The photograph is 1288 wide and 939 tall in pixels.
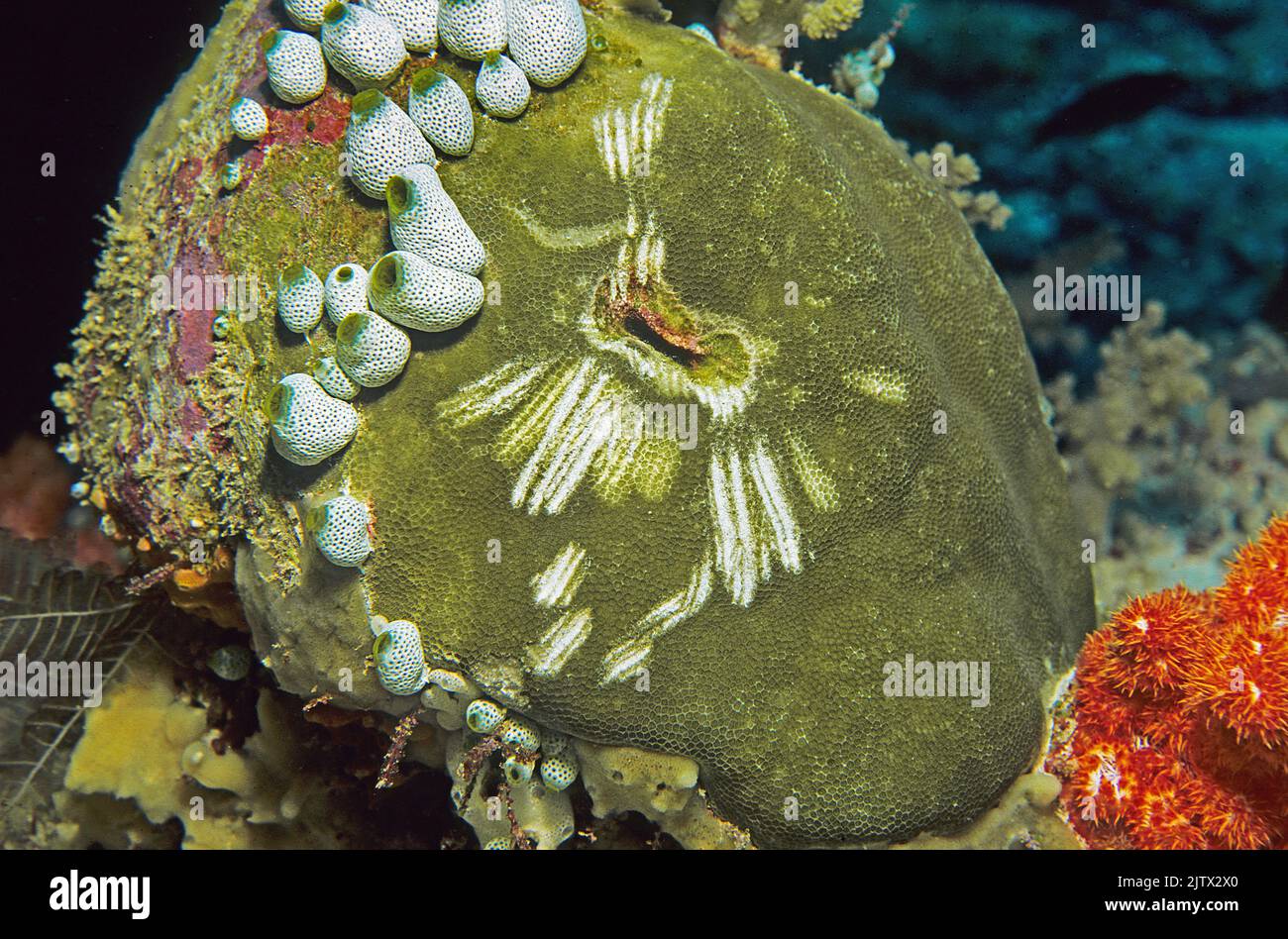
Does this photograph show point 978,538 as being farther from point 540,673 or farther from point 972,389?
point 540,673

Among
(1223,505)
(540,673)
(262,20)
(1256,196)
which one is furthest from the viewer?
(1223,505)

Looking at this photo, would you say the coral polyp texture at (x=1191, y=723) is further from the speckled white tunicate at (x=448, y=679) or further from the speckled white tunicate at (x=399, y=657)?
the speckled white tunicate at (x=399, y=657)

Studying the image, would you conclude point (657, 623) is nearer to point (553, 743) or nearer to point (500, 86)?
point (553, 743)

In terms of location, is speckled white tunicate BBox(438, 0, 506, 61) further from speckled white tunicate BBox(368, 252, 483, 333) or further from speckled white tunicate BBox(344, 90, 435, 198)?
speckled white tunicate BBox(368, 252, 483, 333)

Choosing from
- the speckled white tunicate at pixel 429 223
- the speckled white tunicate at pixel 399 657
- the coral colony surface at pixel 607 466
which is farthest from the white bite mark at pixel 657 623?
the speckled white tunicate at pixel 429 223

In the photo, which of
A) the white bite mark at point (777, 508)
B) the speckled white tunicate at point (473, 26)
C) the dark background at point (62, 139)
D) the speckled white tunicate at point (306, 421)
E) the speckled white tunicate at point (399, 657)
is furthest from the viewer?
the dark background at point (62, 139)

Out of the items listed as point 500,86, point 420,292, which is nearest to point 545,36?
point 500,86

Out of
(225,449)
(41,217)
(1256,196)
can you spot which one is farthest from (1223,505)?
(41,217)
